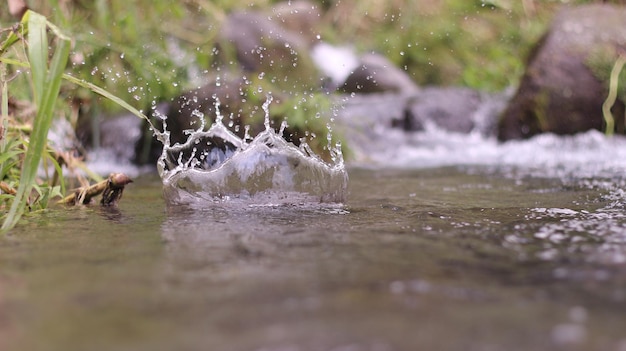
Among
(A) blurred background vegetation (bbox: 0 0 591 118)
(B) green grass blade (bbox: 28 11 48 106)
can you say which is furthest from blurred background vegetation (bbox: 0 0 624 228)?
(B) green grass blade (bbox: 28 11 48 106)

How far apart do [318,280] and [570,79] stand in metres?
6.09

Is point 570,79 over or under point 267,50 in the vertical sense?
under

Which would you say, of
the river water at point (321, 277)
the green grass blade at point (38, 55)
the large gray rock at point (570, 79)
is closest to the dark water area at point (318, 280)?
the river water at point (321, 277)

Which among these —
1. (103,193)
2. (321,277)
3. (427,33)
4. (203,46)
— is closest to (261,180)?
(103,193)

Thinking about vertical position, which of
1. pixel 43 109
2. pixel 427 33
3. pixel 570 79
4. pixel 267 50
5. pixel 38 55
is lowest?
pixel 43 109

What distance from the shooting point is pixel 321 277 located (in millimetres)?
1249

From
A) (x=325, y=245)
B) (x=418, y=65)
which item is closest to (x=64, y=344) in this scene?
(x=325, y=245)

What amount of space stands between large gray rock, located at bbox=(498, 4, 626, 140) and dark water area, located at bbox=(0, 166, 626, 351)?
184 inches

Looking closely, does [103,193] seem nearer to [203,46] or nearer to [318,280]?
[318,280]

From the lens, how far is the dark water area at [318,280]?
951mm

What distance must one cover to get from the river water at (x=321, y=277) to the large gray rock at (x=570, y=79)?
4.48 meters

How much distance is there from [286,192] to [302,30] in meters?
8.90

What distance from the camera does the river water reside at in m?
0.95

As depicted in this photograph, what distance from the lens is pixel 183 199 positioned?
7.74 feet
